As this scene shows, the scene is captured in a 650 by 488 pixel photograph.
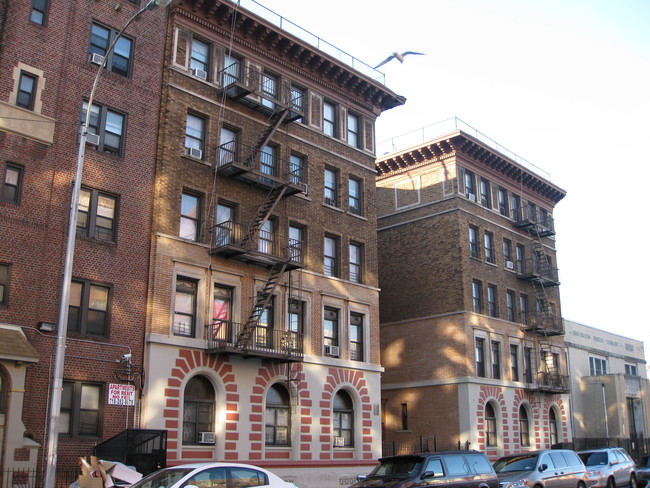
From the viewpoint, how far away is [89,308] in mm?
25156

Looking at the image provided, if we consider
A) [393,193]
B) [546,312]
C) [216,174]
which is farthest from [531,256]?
[216,174]

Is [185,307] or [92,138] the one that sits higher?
[92,138]

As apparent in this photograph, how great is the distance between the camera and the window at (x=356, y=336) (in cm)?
3500

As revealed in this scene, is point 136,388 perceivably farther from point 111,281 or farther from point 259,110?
point 259,110

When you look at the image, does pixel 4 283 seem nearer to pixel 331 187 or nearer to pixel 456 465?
pixel 456 465

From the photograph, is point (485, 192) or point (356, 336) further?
point (485, 192)

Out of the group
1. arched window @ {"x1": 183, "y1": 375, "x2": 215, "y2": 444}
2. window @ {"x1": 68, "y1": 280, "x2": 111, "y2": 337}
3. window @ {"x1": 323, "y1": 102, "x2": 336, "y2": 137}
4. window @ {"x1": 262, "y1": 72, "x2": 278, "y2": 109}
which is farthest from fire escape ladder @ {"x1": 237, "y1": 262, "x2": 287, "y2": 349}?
window @ {"x1": 323, "y1": 102, "x2": 336, "y2": 137}

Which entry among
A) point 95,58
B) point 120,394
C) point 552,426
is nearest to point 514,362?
point 552,426

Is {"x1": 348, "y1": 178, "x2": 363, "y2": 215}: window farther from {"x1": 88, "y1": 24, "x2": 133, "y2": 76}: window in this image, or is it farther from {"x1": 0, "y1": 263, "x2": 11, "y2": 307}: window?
{"x1": 0, "y1": 263, "x2": 11, "y2": 307}: window

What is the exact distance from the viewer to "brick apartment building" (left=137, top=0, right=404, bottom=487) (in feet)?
91.6

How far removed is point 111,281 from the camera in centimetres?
2578

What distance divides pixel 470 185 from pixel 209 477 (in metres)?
33.9

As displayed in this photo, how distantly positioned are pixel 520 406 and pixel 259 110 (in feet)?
82.5

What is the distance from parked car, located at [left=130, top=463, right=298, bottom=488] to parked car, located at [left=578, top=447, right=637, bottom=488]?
1500 centimetres
